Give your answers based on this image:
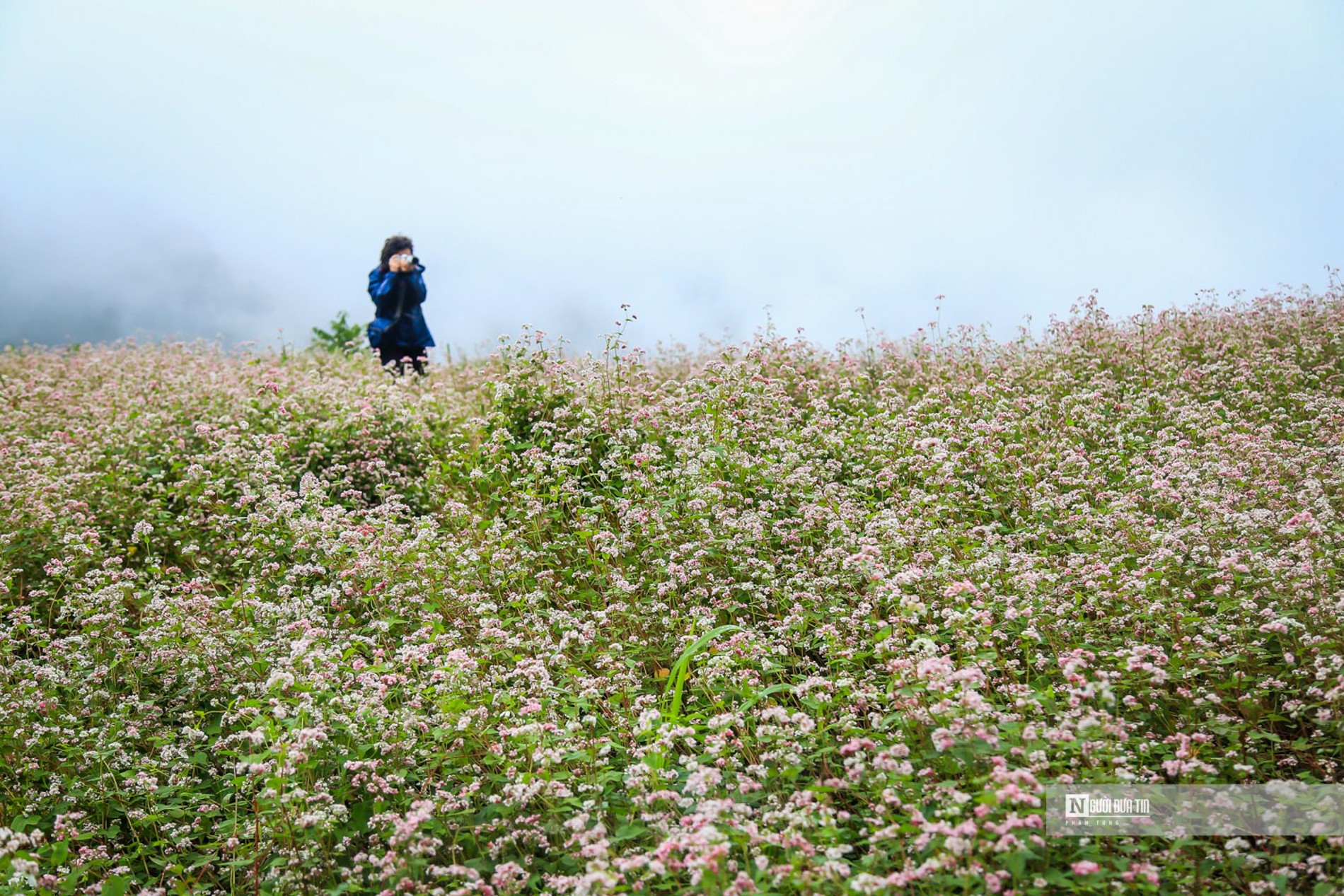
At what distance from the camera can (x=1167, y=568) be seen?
187 inches

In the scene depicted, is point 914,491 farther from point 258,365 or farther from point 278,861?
point 258,365

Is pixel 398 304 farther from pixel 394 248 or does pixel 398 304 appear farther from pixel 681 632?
pixel 681 632

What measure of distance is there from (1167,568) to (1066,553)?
1.19 metres

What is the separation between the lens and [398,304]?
44.8ft

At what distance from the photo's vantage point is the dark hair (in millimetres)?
13828

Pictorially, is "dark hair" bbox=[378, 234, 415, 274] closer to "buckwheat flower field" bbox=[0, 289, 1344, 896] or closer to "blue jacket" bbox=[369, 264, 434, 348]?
"blue jacket" bbox=[369, 264, 434, 348]


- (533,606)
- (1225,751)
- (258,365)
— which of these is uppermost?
(258,365)

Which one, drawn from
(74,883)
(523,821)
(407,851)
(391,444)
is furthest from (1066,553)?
(391,444)

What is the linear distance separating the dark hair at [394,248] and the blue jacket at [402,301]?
Answer: 13cm

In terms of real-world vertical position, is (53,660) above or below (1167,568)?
below

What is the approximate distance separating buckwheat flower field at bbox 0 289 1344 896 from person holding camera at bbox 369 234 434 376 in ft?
14.8

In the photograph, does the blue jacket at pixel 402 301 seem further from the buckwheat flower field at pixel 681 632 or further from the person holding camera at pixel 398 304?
the buckwheat flower field at pixel 681 632

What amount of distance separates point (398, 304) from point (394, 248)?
38.2 inches

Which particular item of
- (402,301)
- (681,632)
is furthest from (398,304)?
(681,632)
